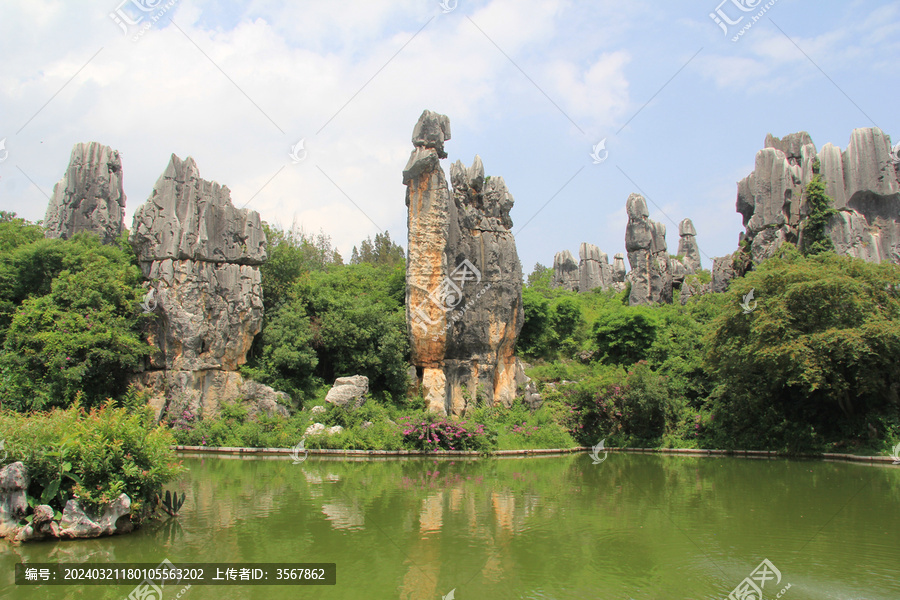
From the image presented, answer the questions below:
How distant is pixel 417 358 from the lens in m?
18.5

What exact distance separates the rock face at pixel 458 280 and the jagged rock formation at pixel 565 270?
108 ft

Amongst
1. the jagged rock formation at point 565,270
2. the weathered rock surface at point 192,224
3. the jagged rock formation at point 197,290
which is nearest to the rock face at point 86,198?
the weathered rock surface at point 192,224

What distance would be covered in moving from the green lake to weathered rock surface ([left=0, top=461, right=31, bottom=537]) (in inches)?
15.1

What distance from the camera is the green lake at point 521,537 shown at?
5500 mm

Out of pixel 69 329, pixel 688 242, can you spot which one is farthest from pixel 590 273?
pixel 69 329

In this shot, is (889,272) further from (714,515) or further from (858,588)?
(858,588)

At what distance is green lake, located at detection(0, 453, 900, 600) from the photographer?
5500mm

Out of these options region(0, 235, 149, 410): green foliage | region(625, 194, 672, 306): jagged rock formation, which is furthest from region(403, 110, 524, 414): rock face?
region(625, 194, 672, 306): jagged rock formation

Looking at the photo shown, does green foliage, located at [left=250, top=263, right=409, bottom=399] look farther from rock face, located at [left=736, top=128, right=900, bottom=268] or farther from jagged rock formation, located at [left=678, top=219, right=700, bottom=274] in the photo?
jagged rock formation, located at [left=678, top=219, right=700, bottom=274]

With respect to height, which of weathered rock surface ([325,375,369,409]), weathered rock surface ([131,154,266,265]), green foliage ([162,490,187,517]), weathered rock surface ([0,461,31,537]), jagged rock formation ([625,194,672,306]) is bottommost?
A: green foliage ([162,490,187,517])

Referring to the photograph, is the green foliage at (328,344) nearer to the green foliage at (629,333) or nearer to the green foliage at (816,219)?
the green foliage at (629,333)

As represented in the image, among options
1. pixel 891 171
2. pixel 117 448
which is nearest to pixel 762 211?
pixel 891 171

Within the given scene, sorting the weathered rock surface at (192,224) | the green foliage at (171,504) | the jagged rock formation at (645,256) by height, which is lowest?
the green foliage at (171,504)

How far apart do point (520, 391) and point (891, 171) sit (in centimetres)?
1761
